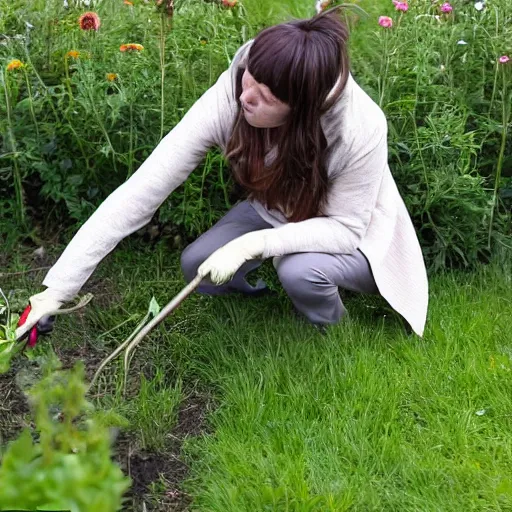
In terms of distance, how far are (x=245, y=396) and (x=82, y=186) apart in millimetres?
1090

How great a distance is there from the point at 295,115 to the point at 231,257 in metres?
0.41

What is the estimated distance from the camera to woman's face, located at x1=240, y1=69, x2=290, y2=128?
2.15m

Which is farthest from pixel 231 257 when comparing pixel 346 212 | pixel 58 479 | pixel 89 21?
pixel 58 479

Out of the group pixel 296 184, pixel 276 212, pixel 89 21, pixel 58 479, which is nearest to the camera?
pixel 58 479

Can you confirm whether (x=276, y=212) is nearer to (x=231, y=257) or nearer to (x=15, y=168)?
(x=231, y=257)

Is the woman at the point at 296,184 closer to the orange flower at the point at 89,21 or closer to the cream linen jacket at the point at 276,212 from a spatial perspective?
the cream linen jacket at the point at 276,212

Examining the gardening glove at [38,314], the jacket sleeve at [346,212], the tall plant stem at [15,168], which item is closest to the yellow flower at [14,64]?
the tall plant stem at [15,168]

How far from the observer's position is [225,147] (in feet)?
8.00

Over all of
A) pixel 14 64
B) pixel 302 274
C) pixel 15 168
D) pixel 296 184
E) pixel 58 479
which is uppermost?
pixel 58 479

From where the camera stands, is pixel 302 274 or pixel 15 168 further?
pixel 15 168

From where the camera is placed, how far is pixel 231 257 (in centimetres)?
232

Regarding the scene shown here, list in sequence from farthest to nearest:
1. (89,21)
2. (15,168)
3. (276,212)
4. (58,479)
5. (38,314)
Answer: (15,168)
(89,21)
(276,212)
(38,314)
(58,479)

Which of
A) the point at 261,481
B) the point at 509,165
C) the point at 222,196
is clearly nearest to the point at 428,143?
the point at 509,165

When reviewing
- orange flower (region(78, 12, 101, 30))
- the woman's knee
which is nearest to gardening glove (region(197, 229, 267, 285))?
the woman's knee
